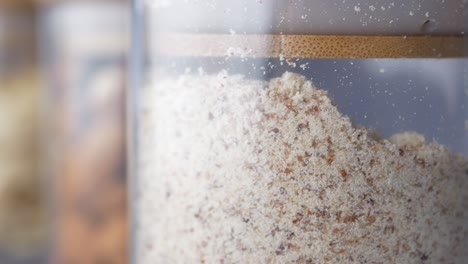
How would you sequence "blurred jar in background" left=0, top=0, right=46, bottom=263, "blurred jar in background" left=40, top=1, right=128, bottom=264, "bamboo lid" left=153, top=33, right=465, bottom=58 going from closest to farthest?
"bamboo lid" left=153, top=33, right=465, bottom=58
"blurred jar in background" left=40, top=1, right=128, bottom=264
"blurred jar in background" left=0, top=0, right=46, bottom=263

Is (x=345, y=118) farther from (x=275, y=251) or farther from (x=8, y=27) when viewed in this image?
(x=8, y=27)

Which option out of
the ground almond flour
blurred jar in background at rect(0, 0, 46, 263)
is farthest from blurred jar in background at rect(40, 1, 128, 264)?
the ground almond flour

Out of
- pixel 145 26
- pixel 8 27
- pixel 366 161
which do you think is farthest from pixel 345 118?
pixel 8 27

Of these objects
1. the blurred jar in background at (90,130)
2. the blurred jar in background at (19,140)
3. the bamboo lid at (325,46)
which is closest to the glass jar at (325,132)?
the bamboo lid at (325,46)

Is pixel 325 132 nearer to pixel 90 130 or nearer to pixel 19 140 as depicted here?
pixel 90 130

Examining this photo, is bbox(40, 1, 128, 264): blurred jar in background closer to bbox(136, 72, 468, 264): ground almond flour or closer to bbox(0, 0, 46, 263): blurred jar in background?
bbox(0, 0, 46, 263): blurred jar in background

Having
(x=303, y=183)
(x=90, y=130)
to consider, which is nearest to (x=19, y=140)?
(x=90, y=130)
